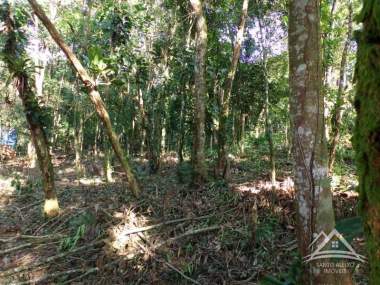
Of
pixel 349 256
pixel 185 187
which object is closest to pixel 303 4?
pixel 349 256

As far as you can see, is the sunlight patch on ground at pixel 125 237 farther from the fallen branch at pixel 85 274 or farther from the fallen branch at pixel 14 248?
the fallen branch at pixel 14 248

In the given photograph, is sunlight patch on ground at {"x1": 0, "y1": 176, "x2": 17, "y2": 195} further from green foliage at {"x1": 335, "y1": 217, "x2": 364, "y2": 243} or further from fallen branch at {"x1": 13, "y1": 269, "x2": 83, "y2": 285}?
green foliage at {"x1": 335, "y1": 217, "x2": 364, "y2": 243}

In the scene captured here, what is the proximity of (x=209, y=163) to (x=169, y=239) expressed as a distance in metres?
5.73

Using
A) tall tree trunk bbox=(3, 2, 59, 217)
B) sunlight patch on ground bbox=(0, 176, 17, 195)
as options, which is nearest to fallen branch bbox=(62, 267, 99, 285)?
tall tree trunk bbox=(3, 2, 59, 217)

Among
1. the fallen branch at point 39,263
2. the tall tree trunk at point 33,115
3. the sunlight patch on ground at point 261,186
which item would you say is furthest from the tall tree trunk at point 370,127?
the tall tree trunk at point 33,115

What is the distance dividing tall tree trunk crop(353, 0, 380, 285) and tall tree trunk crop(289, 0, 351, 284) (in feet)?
5.77

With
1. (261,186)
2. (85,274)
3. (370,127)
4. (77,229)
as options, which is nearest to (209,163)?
(261,186)

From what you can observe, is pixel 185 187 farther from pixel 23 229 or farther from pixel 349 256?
pixel 349 256

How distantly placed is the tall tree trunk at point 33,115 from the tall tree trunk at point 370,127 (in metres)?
8.33

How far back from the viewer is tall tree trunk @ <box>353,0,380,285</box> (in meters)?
0.99

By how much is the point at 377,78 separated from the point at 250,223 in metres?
5.84

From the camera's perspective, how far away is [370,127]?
101 cm

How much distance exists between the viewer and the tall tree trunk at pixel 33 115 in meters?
8.27

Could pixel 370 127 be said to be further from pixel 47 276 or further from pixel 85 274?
pixel 47 276
